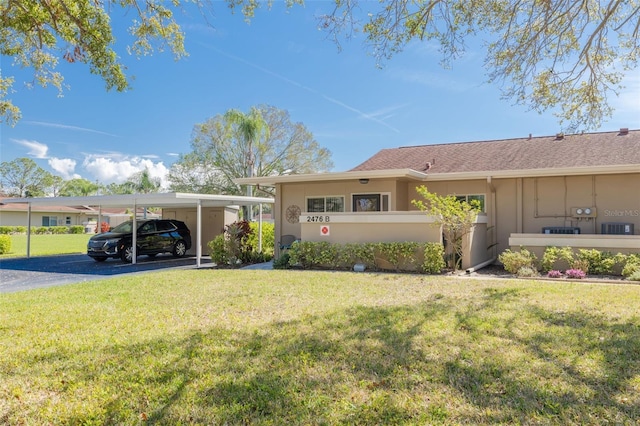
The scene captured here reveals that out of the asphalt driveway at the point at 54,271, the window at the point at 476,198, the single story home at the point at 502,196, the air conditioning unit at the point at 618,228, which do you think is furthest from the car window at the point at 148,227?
the air conditioning unit at the point at 618,228

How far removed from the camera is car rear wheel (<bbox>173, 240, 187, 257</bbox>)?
1516 centimetres

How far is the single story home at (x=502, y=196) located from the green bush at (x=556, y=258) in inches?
16.0

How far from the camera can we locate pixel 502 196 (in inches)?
471

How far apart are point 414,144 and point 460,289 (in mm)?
10291

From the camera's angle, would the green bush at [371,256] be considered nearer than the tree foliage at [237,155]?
Yes

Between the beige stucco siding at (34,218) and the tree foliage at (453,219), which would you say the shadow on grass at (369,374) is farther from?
the beige stucco siding at (34,218)

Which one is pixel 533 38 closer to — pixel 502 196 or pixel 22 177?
pixel 502 196

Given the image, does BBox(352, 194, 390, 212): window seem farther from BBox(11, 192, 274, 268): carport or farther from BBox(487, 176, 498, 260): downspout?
BBox(11, 192, 274, 268): carport

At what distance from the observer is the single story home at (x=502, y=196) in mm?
10203

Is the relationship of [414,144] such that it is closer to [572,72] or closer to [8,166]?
[572,72]

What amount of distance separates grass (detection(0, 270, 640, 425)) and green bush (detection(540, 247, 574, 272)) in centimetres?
244

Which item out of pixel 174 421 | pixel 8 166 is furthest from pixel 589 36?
pixel 8 166

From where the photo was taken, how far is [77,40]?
6371 millimetres

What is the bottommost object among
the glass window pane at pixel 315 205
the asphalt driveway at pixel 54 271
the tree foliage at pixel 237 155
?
the asphalt driveway at pixel 54 271
